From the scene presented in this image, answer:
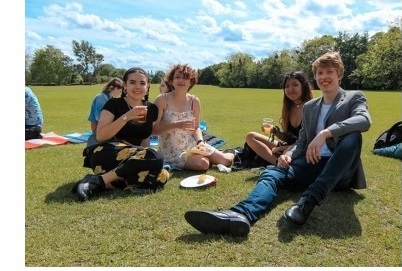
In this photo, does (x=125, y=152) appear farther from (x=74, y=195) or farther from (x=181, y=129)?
(x=181, y=129)

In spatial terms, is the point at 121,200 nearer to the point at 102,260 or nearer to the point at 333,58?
the point at 102,260

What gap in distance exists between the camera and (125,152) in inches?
207

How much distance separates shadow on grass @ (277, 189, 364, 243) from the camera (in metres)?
3.87

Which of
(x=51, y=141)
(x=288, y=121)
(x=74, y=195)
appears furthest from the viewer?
(x=51, y=141)

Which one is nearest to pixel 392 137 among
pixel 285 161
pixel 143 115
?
pixel 285 161

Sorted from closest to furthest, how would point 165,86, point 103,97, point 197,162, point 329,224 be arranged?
1. point 329,224
2. point 197,162
3. point 165,86
4. point 103,97

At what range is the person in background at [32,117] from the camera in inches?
375

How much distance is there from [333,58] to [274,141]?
239 centimetres

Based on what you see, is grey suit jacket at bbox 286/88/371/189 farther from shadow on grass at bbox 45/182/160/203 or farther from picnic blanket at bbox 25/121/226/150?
picnic blanket at bbox 25/121/226/150

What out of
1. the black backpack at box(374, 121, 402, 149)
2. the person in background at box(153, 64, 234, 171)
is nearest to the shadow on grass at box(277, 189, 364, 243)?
the person in background at box(153, 64, 234, 171)

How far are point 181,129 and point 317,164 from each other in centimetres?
248

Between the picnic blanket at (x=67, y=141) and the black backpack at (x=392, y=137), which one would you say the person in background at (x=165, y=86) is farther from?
the black backpack at (x=392, y=137)

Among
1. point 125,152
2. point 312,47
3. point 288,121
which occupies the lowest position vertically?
point 125,152
